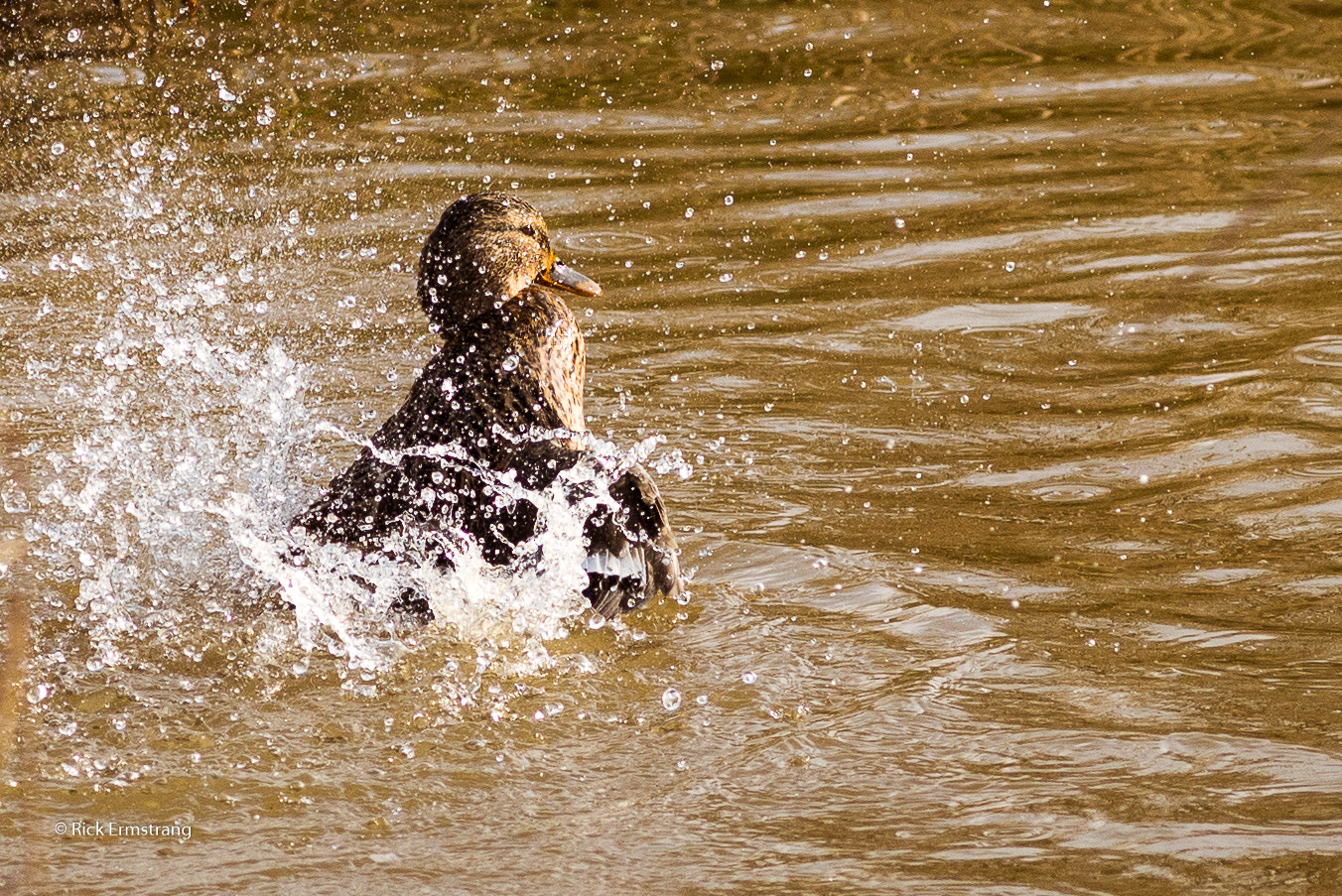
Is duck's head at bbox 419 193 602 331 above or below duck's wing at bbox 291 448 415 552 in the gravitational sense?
above

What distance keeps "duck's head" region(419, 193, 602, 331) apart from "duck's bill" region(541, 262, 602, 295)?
5.5 inches

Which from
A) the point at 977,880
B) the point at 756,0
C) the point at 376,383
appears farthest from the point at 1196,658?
the point at 756,0

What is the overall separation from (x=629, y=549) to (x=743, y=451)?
4.18 ft

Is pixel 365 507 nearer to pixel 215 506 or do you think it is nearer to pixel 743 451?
pixel 215 506

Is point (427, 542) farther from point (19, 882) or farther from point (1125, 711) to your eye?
point (1125, 711)

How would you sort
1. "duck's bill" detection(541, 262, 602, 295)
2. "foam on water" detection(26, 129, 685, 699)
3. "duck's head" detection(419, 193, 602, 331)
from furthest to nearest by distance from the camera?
1. "duck's bill" detection(541, 262, 602, 295)
2. "duck's head" detection(419, 193, 602, 331)
3. "foam on water" detection(26, 129, 685, 699)

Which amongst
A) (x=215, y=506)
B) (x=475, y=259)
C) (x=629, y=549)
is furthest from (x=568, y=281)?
(x=215, y=506)

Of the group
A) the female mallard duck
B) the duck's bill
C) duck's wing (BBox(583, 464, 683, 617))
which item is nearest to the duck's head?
the female mallard duck

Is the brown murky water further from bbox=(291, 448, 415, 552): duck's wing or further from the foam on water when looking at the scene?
bbox=(291, 448, 415, 552): duck's wing

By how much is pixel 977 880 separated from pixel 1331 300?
13.2 ft

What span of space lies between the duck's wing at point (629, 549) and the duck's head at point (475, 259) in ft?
2.51

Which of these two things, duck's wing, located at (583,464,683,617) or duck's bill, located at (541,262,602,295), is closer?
duck's wing, located at (583,464,683,617)

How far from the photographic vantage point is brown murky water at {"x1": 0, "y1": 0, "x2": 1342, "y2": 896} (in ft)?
12.1

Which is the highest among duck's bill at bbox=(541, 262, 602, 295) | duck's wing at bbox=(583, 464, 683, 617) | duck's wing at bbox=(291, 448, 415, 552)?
duck's bill at bbox=(541, 262, 602, 295)
